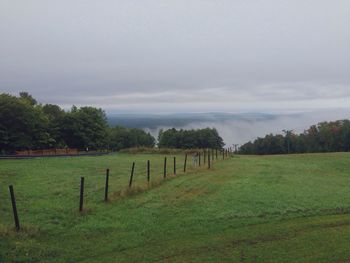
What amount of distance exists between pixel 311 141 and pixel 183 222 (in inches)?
4863

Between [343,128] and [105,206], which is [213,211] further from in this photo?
[343,128]

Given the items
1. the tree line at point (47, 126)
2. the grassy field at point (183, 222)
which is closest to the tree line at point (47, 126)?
the tree line at point (47, 126)

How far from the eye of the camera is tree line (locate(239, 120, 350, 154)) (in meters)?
122

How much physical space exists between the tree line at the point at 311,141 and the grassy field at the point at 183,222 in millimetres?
101836

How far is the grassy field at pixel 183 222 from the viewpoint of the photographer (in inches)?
454

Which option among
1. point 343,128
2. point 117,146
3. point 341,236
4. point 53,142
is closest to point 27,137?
point 53,142

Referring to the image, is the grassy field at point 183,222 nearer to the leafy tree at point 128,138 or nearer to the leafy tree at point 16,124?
the leafy tree at point 16,124

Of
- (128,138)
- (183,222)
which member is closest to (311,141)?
(128,138)

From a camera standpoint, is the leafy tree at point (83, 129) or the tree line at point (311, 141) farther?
the tree line at point (311, 141)

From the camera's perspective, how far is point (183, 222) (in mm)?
14977

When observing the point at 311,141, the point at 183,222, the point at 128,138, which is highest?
the point at 128,138

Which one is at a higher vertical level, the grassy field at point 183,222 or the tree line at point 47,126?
the tree line at point 47,126

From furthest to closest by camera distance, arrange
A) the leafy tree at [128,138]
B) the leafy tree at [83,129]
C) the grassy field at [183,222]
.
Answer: the leafy tree at [128,138], the leafy tree at [83,129], the grassy field at [183,222]

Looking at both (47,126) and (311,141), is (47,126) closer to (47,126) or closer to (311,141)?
(47,126)
